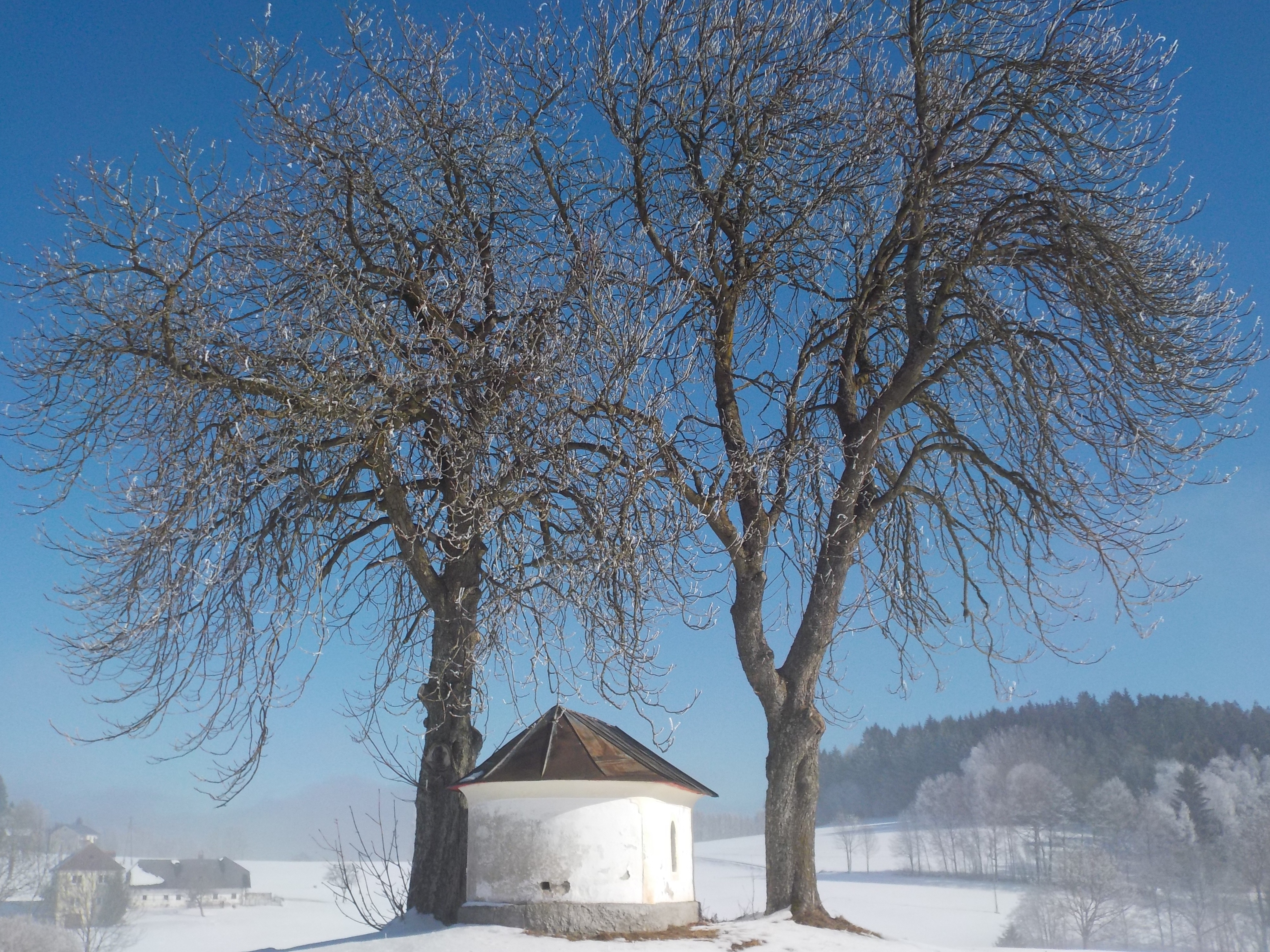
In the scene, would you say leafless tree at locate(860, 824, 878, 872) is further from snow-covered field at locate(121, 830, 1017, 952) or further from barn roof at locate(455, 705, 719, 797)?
barn roof at locate(455, 705, 719, 797)

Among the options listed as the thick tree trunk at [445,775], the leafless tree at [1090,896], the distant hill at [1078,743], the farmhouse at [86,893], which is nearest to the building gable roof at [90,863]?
the farmhouse at [86,893]

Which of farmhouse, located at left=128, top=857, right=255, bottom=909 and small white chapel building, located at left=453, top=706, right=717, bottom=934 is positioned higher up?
small white chapel building, located at left=453, top=706, right=717, bottom=934

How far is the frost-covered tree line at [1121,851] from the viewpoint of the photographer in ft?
158

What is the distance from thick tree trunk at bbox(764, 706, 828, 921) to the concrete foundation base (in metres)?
1.72

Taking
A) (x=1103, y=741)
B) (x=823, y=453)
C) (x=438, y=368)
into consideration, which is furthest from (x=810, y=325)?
(x=1103, y=741)

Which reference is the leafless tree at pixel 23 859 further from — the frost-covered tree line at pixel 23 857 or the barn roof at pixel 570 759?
the barn roof at pixel 570 759

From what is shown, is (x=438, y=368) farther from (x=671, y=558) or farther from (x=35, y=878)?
(x=35, y=878)

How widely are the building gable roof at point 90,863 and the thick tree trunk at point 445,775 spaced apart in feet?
171

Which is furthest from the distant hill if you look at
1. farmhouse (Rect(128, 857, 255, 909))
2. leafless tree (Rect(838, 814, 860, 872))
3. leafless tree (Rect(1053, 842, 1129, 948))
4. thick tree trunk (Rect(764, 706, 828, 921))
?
thick tree trunk (Rect(764, 706, 828, 921))

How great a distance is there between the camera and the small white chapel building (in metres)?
8.28

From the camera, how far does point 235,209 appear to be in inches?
425

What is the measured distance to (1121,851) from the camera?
55.7 m

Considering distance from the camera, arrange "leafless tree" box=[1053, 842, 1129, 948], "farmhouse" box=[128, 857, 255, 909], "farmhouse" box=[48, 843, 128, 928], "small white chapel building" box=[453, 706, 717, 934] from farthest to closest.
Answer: "farmhouse" box=[128, 857, 255, 909] < "farmhouse" box=[48, 843, 128, 928] < "leafless tree" box=[1053, 842, 1129, 948] < "small white chapel building" box=[453, 706, 717, 934]

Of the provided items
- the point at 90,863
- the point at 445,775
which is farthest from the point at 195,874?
the point at 445,775
